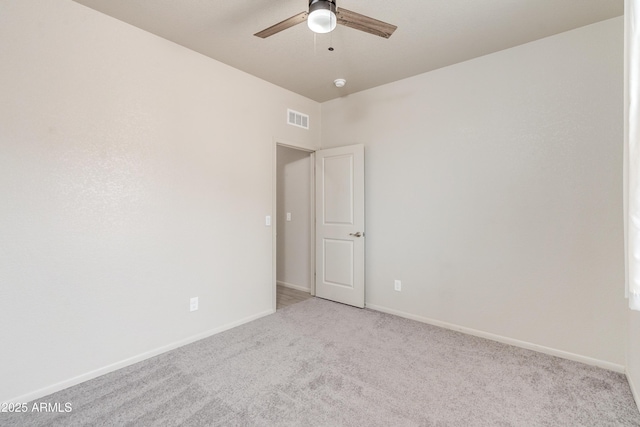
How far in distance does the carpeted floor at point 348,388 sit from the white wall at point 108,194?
12.7 inches

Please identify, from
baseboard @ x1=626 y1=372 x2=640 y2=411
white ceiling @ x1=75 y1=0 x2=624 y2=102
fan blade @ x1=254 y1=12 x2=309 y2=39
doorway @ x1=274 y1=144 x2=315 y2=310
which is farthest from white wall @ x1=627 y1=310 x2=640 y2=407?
doorway @ x1=274 y1=144 x2=315 y2=310

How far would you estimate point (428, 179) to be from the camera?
3.23 metres

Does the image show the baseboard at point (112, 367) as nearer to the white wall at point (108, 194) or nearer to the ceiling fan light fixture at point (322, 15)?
the white wall at point (108, 194)

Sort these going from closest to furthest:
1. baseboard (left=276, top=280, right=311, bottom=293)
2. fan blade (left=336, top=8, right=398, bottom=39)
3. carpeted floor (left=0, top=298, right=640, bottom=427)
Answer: fan blade (left=336, top=8, right=398, bottom=39)
carpeted floor (left=0, top=298, right=640, bottom=427)
baseboard (left=276, top=280, right=311, bottom=293)

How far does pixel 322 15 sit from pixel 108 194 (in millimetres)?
2050

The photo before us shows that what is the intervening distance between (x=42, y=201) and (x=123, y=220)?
1.64 ft

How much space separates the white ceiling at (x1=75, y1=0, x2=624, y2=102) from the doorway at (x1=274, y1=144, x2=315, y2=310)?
149 centimetres

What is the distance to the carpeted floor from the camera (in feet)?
5.82

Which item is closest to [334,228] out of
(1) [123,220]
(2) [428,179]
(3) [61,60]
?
(2) [428,179]

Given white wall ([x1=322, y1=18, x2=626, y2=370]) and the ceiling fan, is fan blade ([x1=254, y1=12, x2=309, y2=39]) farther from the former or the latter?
white wall ([x1=322, y1=18, x2=626, y2=370])

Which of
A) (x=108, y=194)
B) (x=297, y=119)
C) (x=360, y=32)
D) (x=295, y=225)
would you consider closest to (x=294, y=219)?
(x=295, y=225)

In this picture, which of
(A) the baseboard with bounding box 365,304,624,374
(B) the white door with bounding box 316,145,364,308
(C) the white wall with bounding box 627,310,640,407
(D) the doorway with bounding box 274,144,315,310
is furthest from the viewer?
(D) the doorway with bounding box 274,144,315,310

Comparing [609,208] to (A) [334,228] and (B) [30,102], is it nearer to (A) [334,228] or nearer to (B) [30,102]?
(A) [334,228]

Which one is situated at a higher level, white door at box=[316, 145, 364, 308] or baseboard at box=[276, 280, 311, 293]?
white door at box=[316, 145, 364, 308]
